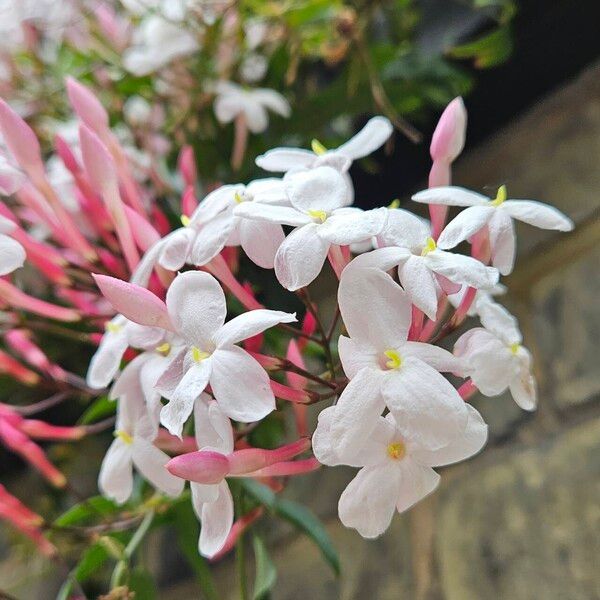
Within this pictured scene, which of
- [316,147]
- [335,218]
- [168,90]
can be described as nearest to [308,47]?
[168,90]

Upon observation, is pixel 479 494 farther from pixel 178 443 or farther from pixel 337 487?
pixel 178 443

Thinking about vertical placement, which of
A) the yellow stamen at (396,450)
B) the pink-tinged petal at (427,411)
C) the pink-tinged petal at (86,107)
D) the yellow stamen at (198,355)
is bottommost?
the yellow stamen at (396,450)

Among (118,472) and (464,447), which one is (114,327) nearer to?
(118,472)

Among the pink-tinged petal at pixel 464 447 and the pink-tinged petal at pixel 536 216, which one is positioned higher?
the pink-tinged petal at pixel 536 216

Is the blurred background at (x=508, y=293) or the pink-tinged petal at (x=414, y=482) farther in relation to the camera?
the blurred background at (x=508, y=293)

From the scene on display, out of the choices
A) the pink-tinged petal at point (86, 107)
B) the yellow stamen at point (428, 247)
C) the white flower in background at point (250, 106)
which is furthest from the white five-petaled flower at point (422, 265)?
the white flower in background at point (250, 106)

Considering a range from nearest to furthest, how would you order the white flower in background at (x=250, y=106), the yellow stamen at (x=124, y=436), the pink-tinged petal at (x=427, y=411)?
the pink-tinged petal at (x=427, y=411) → the yellow stamen at (x=124, y=436) → the white flower in background at (x=250, y=106)

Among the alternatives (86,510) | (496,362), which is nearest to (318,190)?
(496,362)

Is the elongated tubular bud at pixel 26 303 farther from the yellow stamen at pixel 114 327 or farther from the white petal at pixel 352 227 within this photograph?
the white petal at pixel 352 227

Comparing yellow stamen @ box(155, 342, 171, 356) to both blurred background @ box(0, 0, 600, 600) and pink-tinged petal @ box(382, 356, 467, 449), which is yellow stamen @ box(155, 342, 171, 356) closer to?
pink-tinged petal @ box(382, 356, 467, 449)
